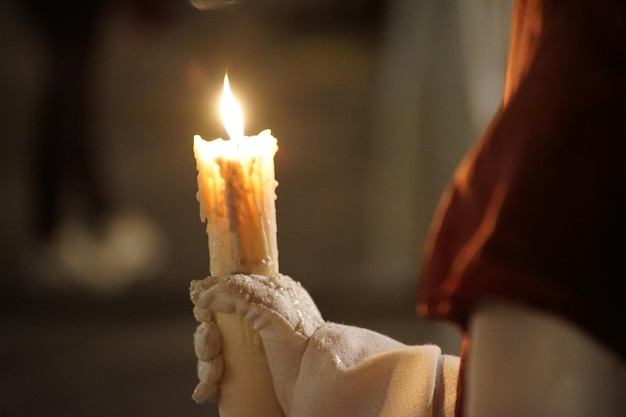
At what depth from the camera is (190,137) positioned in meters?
3.07

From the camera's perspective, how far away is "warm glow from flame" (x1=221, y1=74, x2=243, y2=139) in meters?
0.69

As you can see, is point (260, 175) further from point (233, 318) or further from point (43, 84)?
point (43, 84)

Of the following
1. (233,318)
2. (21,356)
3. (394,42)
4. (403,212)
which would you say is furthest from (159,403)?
(394,42)

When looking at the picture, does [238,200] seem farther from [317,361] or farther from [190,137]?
[190,137]

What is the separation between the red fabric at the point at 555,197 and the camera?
396mm

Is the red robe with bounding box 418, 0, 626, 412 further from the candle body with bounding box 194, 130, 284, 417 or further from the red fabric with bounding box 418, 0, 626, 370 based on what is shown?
the candle body with bounding box 194, 130, 284, 417

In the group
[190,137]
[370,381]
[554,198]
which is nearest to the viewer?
[554,198]

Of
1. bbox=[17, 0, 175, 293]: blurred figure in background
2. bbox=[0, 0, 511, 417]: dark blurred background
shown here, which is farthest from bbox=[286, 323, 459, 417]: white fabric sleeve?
bbox=[17, 0, 175, 293]: blurred figure in background

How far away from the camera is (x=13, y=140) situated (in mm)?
3123

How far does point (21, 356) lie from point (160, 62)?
1218mm

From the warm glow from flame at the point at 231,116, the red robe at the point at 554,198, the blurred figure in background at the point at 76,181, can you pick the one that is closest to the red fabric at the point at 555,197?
the red robe at the point at 554,198

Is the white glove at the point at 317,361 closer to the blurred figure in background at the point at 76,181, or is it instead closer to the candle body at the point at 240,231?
the candle body at the point at 240,231

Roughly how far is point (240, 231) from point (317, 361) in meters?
0.11

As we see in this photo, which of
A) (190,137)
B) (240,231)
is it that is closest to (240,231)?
(240,231)
